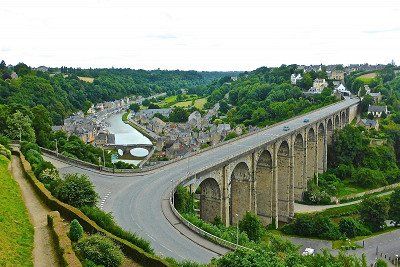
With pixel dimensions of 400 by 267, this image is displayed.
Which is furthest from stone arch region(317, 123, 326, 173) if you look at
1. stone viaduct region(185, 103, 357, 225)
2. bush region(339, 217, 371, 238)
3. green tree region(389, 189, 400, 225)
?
bush region(339, 217, 371, 238)

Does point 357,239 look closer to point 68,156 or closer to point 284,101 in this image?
point 68,156

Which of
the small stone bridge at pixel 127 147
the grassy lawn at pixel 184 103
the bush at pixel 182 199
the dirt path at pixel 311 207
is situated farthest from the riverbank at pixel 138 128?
the bush at pixel 182 199

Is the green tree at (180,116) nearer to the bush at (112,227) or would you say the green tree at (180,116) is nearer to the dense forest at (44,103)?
the dense forest at (44,103)

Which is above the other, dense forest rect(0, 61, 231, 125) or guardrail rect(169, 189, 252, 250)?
dense forest rect(0, 61, 231, 125)

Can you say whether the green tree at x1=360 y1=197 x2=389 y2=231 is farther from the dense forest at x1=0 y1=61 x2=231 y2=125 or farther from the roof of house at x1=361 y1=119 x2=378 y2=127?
the dense forest at x1=0 y1=61 x2=231 y2=125

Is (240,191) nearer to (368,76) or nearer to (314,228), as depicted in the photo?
(314,228)

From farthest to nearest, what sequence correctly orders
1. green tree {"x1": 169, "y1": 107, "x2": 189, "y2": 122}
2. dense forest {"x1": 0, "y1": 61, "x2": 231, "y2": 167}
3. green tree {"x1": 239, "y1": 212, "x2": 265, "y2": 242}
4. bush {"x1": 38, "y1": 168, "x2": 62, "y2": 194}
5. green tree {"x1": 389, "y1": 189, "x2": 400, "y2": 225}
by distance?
1. green tree {"x1": 169, "y1": 107, "x2": 189, "y2": 122}
2. green tree {"x1": 389, "y1": 189, "x2": 400, "y2": 225}
3. dense forest {"x1": 0, "y1": 61, "x2": 231, "y2": 167}
4. green tree {"x1": 239, "y1": 212, "x2": 265, "y2": 242}
5. bush {"x1": 38, "y1": 168, "x2": 62, "y2": 194}
